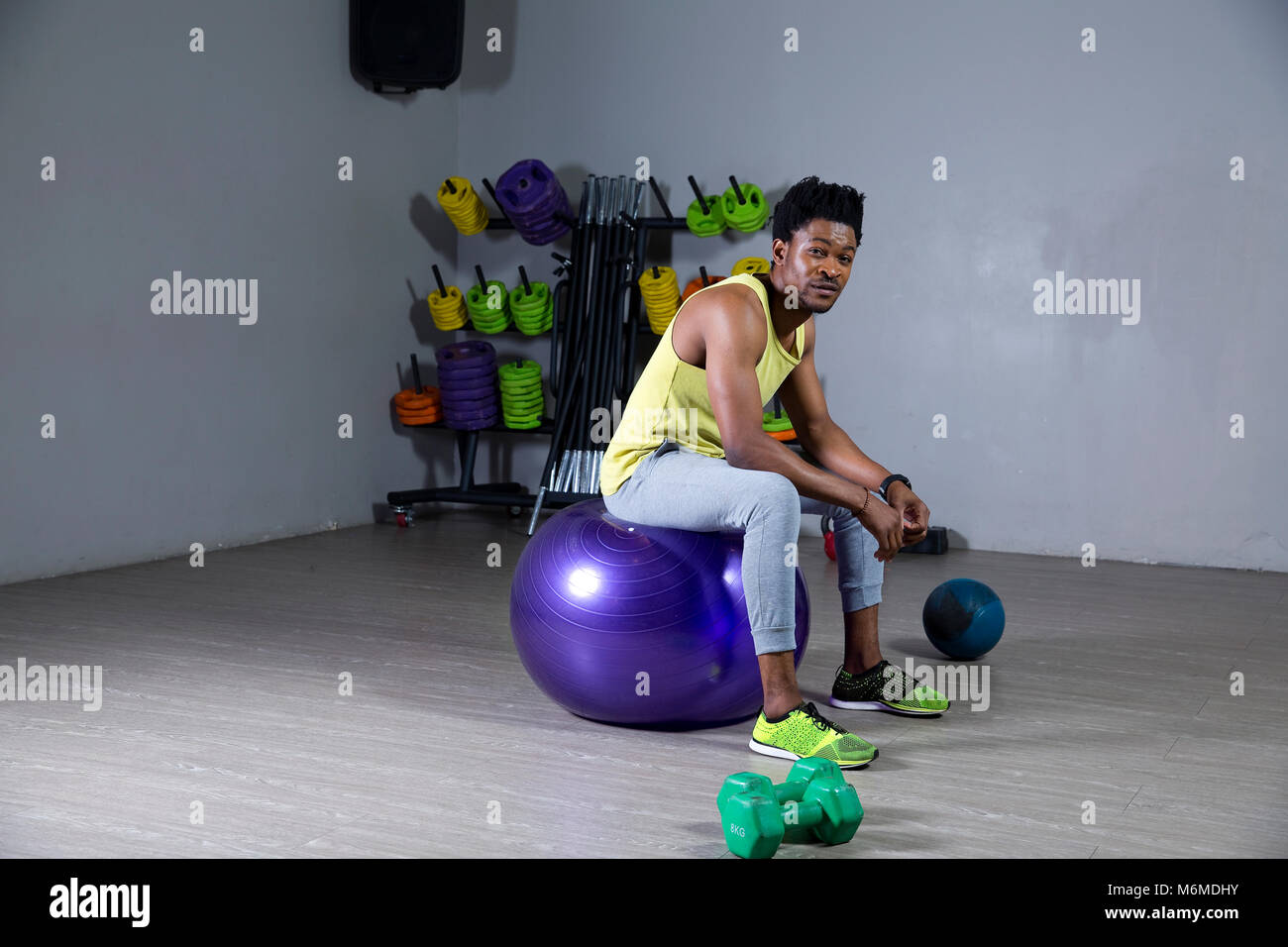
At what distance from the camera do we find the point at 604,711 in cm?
250

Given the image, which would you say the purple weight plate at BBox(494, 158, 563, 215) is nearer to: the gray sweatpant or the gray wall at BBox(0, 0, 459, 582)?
the gray wall at BBox(0, 0, 459, 582)

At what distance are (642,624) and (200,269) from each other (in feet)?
10.00

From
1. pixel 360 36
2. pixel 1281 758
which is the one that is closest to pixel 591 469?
pixel 360 36

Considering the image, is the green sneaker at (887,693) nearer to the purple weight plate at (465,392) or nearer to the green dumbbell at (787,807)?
the green dumbbell at (787,807)

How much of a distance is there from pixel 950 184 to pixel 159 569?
3347 mm

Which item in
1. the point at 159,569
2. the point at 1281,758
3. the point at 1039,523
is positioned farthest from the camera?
the point at 1039,523

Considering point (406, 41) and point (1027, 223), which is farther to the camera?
point (406, 41)

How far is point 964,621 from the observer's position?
3.13 m

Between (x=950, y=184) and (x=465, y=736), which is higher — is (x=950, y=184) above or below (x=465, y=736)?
above

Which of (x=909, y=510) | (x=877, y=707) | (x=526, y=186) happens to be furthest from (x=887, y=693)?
(x=526, y=186)

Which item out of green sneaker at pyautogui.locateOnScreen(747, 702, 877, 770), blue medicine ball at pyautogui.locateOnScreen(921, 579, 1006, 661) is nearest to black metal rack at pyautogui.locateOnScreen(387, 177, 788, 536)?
blue medicine ball at pyautogui.locateOnScreen(921, 579, 1006, 661)

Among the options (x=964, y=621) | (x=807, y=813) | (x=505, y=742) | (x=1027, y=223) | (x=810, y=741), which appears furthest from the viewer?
(x=1027, y=223)

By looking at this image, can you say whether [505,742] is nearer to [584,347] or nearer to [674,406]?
[674,406]
